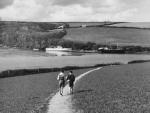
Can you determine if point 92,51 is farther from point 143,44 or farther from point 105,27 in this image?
point 143,44

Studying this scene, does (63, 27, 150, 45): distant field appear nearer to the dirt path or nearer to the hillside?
the hillside

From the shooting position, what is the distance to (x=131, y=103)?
36938mm

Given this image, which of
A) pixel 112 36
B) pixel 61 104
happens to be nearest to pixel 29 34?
pixel 112 36

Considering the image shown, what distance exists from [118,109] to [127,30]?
487 ft

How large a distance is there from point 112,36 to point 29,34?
113 ft

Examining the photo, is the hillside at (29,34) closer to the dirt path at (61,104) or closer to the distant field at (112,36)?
the distant field at (112,36)

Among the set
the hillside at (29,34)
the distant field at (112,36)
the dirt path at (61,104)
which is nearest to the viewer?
the dirt path at (61,104)

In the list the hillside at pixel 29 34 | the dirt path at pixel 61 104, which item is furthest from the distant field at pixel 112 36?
the dirt path at pixel 61 104

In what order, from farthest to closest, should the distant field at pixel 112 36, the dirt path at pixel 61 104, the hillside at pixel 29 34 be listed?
1. the distant field at pixel 112 36
2. the hillside at pixel 29 34
3. the dirt path at pixel 61 104

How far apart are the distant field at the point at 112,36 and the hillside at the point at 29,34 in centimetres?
663

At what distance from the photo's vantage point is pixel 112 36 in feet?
563

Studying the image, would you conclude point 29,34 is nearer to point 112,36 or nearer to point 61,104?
point 112,36

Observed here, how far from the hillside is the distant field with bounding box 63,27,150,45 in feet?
21.8

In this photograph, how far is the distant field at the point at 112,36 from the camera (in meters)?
168
